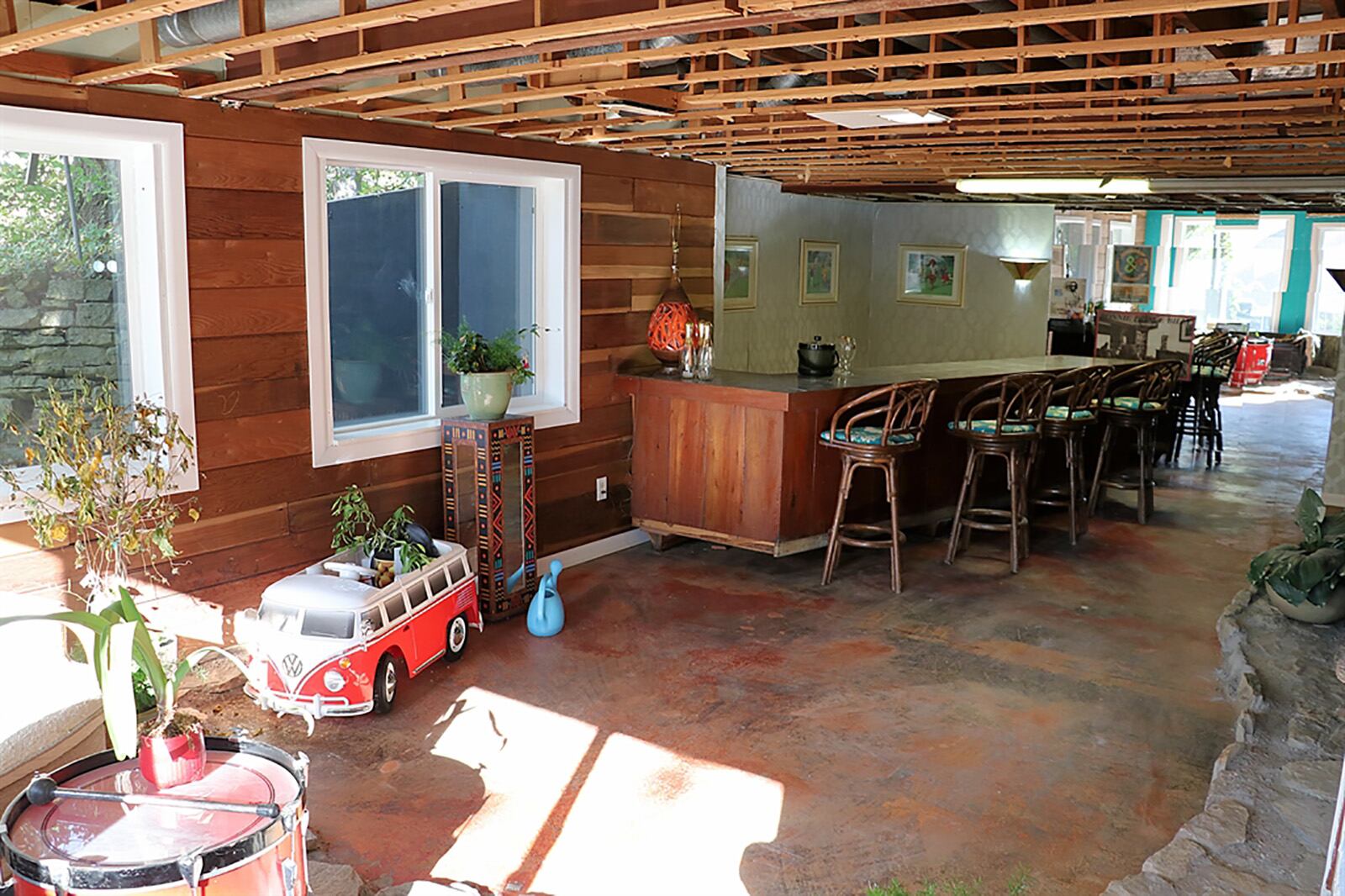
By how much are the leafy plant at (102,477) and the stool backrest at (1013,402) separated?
4.03 meters

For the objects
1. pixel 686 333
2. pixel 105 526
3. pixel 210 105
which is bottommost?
pixel 105 526

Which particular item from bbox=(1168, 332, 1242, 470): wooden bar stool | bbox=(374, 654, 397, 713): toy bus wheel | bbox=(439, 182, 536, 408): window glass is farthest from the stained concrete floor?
bbox=(1168, 332, 1242, 470): wooden bar stool

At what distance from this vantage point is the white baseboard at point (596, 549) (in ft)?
19.7

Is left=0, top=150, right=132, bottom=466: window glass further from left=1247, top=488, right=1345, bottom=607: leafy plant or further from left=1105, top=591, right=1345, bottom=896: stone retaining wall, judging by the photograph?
left=1247, top=488, right=1345, bottom=607: leafy plant

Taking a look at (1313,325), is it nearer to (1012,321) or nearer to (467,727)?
(1012,321)

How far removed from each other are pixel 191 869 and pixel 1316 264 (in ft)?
64.0

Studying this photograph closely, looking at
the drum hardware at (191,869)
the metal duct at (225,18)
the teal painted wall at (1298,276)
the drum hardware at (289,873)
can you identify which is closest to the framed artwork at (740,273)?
the metal duct at (225,18)

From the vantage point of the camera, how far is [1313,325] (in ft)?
59.1

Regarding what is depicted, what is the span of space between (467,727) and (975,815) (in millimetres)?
1781

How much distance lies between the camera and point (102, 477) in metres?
3.60

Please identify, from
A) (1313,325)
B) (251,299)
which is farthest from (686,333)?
(1313,325)

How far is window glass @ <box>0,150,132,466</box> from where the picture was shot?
387 centimetres

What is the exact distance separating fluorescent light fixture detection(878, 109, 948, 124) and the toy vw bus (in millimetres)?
2532

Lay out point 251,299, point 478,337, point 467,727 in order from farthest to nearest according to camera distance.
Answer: point 478,337, point 251,299, point 467,727
